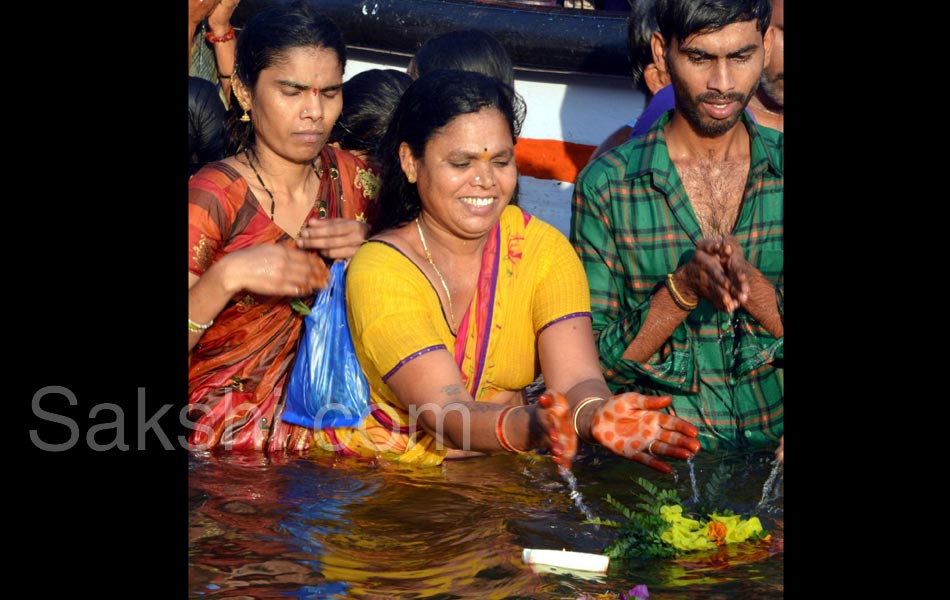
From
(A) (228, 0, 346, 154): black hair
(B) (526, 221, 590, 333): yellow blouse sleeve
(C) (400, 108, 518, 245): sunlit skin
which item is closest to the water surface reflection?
(B) (526, 221, 590, 333): yellow blouse sleeve

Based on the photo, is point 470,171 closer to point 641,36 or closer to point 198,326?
point 198,326

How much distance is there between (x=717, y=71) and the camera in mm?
4219

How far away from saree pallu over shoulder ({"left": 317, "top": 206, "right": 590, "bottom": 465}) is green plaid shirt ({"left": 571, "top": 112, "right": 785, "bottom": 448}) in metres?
0.25

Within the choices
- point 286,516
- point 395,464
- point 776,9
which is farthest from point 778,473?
point 776,9

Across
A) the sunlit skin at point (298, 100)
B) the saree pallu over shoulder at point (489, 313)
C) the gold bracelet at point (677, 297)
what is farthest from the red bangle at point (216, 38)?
the gold bracelet at point (677, 297)

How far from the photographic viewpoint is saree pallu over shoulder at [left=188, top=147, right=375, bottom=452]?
4211mm

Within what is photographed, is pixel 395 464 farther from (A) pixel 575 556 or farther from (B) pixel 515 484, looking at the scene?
(A) pixel 575 556

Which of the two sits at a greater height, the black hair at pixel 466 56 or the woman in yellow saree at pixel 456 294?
the black hair at pixel 466 56

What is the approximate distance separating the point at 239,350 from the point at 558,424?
1.47 metres

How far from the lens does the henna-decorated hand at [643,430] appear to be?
3309mm

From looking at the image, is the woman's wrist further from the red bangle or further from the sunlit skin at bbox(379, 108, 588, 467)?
the red bangle

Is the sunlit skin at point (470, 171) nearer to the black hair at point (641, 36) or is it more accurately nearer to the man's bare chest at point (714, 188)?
the man's bare chest at point (714, 188)

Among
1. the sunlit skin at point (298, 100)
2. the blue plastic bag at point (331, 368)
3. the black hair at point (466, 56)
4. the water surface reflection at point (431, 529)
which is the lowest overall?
the water surface reflection at point (431, 529)

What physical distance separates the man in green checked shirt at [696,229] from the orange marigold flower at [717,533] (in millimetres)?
891
